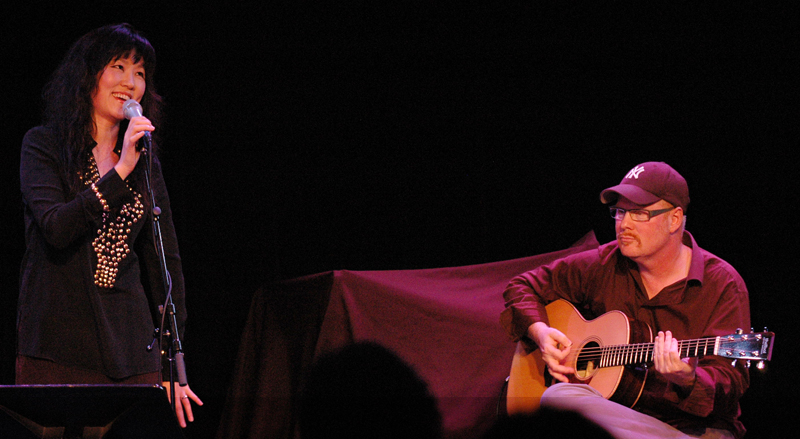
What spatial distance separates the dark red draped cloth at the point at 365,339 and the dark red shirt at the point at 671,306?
52 centimetres

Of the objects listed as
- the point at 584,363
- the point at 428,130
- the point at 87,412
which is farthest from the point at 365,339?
the point at 87,412

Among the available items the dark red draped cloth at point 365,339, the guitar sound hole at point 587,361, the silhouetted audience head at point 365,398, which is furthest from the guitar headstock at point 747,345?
the silhouetted audience head at point 365,398

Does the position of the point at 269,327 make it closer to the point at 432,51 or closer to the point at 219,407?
the point at 219,407

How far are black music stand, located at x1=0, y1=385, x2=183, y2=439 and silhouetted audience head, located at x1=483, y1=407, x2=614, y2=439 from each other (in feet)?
2.70

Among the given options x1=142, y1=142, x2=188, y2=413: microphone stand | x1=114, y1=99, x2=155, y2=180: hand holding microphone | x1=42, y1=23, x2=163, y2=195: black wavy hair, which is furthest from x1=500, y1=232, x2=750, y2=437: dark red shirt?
x1=42, y1=23, x2=163, y2=195: black wavy hair

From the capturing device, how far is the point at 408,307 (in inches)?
147

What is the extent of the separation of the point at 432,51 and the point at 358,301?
1624mm

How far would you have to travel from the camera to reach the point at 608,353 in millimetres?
2771

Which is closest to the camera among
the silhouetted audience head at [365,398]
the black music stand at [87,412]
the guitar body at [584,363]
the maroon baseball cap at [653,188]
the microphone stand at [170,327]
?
the black music stand at [87,412]

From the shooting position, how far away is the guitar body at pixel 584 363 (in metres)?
2.67

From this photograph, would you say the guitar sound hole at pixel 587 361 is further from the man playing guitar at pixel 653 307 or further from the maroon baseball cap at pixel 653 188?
the maroon baseball cap at pixel 653 188

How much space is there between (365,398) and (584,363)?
1.20 m

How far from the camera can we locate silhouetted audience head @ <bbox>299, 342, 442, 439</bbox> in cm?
351

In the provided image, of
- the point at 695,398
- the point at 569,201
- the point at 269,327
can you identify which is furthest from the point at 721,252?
the point at 269,327
